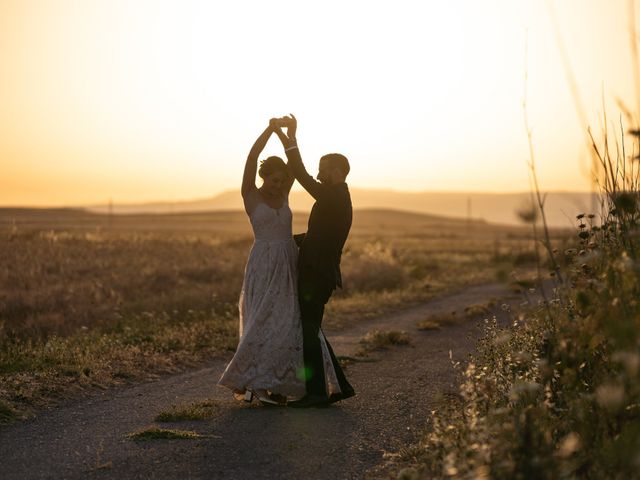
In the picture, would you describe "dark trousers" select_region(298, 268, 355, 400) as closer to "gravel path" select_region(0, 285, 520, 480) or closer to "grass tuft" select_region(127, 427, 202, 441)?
"gravel path" select_region(0, 285, 520, 480)

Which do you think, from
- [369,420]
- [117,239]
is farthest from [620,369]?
[117,239]

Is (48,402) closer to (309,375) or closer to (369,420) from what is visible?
(309,375)

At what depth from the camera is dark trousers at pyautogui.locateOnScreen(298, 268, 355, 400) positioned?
798 centimetres

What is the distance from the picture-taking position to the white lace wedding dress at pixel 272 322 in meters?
7.97

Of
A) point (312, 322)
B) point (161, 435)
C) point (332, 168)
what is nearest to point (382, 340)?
point (312, 322)

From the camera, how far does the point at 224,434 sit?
22.8ft

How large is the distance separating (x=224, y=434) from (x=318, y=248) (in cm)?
205

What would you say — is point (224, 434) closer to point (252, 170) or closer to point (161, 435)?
point (161, 435)

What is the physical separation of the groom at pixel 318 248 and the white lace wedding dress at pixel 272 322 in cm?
10

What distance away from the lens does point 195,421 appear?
24.6ft

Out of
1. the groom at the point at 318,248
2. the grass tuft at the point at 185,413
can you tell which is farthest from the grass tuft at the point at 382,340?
the grass tuft at the point at 185,413

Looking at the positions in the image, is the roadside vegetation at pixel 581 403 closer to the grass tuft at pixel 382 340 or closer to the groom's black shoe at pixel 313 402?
the groom's black shoe at pixel 313 402

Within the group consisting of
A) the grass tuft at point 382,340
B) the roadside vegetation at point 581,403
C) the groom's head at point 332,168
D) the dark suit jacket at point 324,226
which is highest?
the groom's head at point 332,168

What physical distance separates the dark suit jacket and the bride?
275 mm
